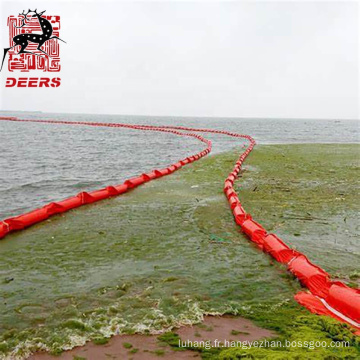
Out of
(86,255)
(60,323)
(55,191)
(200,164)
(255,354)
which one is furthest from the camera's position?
(200,164)

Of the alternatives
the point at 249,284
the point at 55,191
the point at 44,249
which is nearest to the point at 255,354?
the point at 249,284

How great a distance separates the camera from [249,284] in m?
5.01

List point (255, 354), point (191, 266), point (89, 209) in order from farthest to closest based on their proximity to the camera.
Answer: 1. point (89, 209)
2. point (191, 266)
3. point (255, 354)

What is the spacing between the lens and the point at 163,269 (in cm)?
549

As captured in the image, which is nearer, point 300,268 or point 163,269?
point 300,268

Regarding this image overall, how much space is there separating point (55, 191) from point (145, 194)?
3.73m

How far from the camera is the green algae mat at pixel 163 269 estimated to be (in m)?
3.92

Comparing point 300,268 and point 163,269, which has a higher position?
point 300,268

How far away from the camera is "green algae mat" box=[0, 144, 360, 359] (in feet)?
12.9

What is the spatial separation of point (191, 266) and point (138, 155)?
1894 cm

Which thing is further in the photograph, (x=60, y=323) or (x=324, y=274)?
(x=324, y=274)

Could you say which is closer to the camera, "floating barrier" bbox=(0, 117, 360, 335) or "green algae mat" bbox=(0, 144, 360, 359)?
"green algae mat" bbox=(0, 144, 360, 359)

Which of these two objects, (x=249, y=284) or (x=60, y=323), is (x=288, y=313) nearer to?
(x=249, y=284)

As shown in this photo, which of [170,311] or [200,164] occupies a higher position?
[200,164]
